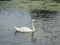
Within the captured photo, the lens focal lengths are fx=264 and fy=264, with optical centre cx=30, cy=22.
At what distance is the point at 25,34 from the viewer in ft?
59.7

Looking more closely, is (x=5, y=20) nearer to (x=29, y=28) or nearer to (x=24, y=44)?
(x=29, y=28)

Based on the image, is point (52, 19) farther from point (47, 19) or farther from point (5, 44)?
point (5, 44)

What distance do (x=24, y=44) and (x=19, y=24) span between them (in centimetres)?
518

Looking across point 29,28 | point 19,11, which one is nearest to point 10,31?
point 29,28

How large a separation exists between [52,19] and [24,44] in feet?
24.6

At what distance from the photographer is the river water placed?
16422mm

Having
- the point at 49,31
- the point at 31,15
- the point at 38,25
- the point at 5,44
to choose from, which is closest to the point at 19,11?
the point at 31,15

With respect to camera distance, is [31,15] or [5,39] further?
[31,15]

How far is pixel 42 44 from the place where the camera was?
15.8 m

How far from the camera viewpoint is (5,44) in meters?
15.9

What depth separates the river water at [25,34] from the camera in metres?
16.4

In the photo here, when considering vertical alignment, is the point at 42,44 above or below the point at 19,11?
above

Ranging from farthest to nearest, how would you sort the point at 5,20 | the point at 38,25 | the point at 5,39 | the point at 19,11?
the point at 19,11, the point at 5,20, the point at 38,25, the point at 5,39

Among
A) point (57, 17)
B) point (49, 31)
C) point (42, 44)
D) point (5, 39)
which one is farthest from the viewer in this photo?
point (57, 17)
